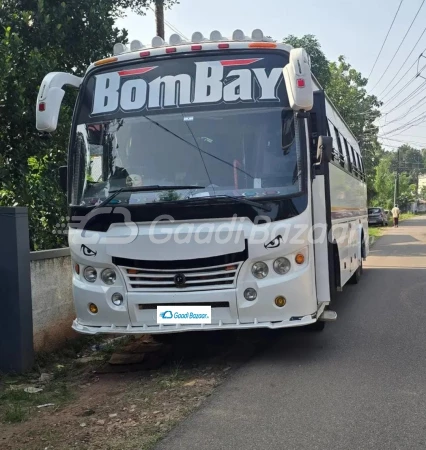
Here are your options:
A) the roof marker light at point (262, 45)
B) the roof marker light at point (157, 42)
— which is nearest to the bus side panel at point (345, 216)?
the roof marker light at point (262, 45)

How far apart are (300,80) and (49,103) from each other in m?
2.73

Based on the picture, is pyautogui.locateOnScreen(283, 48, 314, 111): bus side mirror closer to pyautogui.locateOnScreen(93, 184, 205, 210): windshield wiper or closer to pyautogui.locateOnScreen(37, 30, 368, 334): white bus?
pyautogui.locateOnScreen(37, 30, 368, 334): white bus

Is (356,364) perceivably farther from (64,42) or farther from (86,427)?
(64,42)

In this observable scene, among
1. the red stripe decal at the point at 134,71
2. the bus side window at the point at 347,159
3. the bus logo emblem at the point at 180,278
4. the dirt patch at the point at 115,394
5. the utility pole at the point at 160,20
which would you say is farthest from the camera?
the utility pole at the point at 160,20

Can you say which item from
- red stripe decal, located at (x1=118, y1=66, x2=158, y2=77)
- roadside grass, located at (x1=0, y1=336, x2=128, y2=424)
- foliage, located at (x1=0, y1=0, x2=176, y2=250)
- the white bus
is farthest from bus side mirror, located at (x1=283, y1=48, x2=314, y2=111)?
foliage, located at (x1=0, y1=0, x2=176, y2=250)

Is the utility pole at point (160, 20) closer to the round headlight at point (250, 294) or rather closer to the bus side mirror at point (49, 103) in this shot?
the bus side mirror at point (49, 103)

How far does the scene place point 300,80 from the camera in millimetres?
6004

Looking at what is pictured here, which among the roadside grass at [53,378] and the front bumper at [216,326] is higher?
the front bumper at [216,326]

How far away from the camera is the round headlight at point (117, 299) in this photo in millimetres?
6266

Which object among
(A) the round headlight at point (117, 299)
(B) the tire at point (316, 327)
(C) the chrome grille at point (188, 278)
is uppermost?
(C) the chrome grille at point (188, 278)

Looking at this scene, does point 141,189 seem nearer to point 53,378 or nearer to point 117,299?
point 117,299

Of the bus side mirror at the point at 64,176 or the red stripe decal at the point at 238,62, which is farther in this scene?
the bus side mirror at the point at 64,176

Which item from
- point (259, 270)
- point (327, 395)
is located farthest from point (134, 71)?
point (327, 395)

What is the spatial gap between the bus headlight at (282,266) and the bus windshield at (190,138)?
669mm
